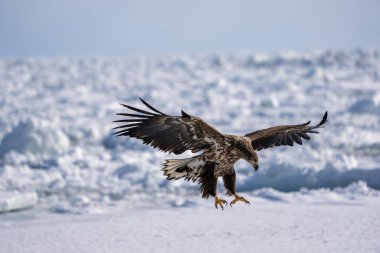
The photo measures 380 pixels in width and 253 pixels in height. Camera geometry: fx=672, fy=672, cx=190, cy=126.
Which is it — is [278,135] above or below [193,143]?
above

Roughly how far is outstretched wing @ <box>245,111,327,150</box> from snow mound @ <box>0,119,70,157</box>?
485 centimetres

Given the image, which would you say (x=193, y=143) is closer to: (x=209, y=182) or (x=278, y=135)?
(x=209, y=182)

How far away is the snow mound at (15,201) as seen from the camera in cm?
599

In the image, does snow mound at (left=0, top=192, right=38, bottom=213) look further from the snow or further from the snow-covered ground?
the snow

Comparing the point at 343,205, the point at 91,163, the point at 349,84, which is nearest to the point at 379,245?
the point at 343,205

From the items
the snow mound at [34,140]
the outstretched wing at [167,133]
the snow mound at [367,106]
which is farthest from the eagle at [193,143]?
the snow mound at [367,106]

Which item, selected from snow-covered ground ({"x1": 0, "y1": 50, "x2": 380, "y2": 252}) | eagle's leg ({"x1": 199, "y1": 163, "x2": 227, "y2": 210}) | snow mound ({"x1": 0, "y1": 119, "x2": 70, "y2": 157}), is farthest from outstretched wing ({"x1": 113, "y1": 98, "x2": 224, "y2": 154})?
snow mound ({"x1": 0, "y1": 119, "x2": 70, "y2": 157})

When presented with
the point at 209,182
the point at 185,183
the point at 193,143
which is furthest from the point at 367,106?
the point at 193,143

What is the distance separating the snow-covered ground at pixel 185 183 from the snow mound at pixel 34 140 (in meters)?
0.02

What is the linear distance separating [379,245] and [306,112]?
30.7ft

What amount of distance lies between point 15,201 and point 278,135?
2.48 metres

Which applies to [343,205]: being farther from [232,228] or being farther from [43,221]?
[43,221]

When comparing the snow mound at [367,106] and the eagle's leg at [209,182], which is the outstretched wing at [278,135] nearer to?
the eagle's leg at [209,182]

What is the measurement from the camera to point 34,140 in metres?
9.33
